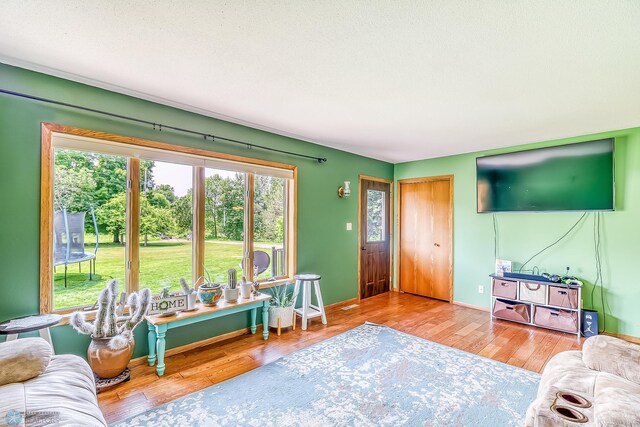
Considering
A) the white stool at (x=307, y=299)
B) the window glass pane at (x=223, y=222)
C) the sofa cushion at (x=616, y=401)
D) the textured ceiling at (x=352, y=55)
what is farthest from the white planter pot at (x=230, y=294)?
the sofa cushion at (x=616, y=401)

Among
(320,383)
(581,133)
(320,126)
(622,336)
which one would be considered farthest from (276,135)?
(622,336)

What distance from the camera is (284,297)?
11.5 feet

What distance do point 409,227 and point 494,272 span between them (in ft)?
4.85

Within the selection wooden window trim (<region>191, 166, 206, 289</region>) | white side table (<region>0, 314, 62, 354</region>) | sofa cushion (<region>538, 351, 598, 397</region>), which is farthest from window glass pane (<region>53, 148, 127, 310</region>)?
sofa cushion (<region>538, 351, 598, 397</region>)

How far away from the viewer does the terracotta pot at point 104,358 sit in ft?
7.13

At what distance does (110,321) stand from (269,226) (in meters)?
1.83

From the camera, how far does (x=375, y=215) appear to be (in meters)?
5.12

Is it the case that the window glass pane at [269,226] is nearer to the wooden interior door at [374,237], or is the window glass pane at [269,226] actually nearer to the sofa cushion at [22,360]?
the wooden interior door at [374,237]

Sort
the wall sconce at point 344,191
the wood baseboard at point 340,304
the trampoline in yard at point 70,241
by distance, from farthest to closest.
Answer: the wall sconce at point 344,191, the wood baseboard at point 340,304, the trampoline in yard at point 70,241

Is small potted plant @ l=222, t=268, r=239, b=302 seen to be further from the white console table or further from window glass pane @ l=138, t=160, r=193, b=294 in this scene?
the white console table

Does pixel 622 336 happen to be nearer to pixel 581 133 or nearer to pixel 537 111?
pixel 581 133

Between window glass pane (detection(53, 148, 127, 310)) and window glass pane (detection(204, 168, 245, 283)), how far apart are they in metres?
0.76

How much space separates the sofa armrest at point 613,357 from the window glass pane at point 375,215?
3315 mm

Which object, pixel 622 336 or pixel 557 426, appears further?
pixel 622 336
